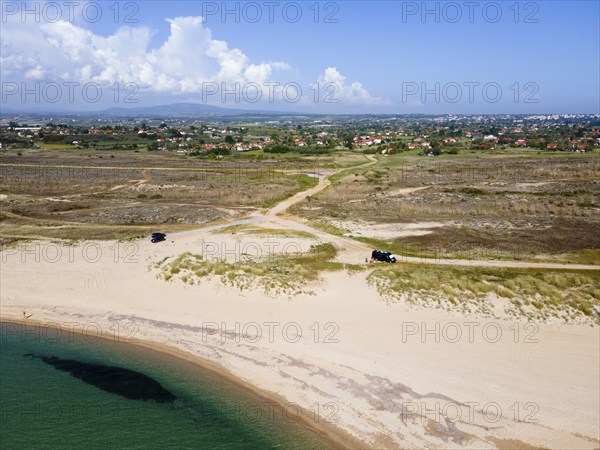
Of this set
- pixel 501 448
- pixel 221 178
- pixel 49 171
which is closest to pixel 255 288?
pixel 501 448

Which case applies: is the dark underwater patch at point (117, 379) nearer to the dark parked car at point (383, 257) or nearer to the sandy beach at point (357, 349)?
the sandy beach at point (357, 349)

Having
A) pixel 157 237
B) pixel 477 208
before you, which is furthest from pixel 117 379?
pixel 477 208

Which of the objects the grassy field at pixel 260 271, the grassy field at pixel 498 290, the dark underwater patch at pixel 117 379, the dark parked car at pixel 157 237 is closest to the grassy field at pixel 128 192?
the dark parked car at pixel 157 237

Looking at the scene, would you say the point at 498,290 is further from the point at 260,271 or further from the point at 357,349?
the point at 260,271

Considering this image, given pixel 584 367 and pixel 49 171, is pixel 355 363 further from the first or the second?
pixel 49 171

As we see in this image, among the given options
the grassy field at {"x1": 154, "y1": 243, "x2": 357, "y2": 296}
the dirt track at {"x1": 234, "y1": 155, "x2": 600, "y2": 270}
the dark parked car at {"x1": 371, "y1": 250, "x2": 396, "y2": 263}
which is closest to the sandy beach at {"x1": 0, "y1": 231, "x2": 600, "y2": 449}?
the grassy field at {"x1": 154, "y1": 243, "x2": 357, "y2": 296}

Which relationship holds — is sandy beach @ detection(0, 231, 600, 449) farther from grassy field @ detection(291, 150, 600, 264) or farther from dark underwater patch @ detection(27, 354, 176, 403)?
grassy field @ detection(291, 150, 600, 264)
